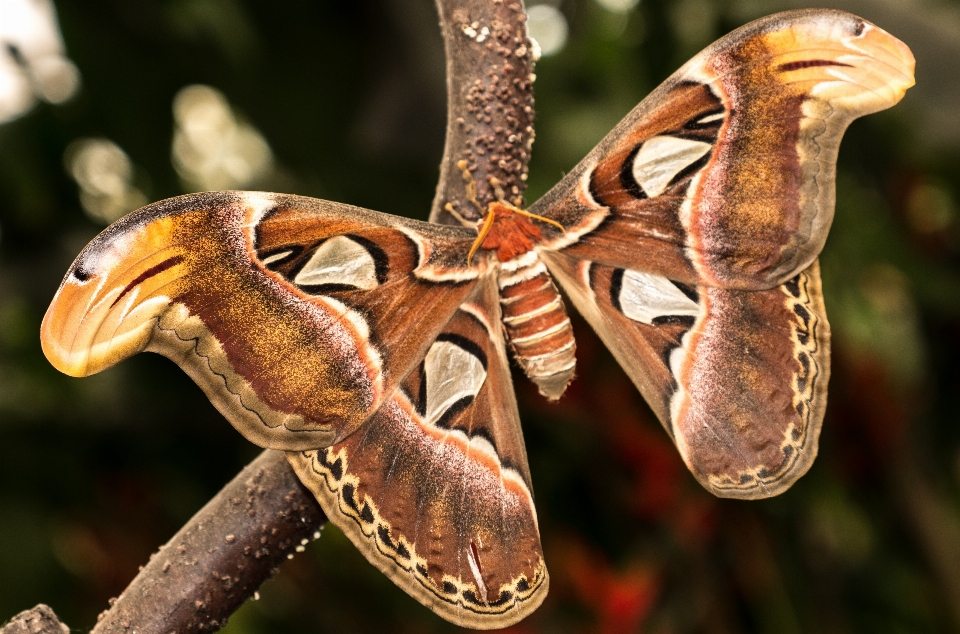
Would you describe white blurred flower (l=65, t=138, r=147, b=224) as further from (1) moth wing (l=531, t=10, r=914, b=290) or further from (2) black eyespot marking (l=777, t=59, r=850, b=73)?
(2) black eyespot marking (l=777, t=59, r=850, b=73)

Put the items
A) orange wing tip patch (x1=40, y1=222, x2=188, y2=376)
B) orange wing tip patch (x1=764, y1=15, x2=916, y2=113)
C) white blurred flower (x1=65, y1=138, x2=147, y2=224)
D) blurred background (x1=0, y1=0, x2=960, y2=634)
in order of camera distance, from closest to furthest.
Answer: orange wing tip patch (x1=40, y1=222, x2=188, y2=376) → orange wing tip patch (x1=764, y1=15, x2=916, y2=113) → blurred background (x1=0, y1=0, x2=960, y2=634) → white blurred flower (x1=65, y1=138, x2=147, y2=224)

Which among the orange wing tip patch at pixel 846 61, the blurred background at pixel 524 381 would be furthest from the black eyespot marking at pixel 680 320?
the blurred background at pixel 524 381

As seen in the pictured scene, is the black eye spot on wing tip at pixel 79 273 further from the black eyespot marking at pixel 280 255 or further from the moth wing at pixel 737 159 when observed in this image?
the moth wing at pixel 737 159

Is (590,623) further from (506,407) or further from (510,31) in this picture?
(510,31)

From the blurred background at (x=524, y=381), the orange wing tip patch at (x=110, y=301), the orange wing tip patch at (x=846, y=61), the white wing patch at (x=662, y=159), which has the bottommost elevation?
the blurred background at (x=524, y=381)

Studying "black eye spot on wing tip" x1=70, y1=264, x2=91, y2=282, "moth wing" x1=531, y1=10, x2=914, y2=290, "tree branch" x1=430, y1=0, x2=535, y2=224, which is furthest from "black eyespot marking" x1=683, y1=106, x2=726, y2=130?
"black eye spot on wing tip" x1=70, y1=264, x2=91, y2=282

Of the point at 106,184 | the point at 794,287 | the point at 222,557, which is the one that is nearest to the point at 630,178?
the point at 794,287

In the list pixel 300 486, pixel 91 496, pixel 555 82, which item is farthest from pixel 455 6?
pixel 91 496
